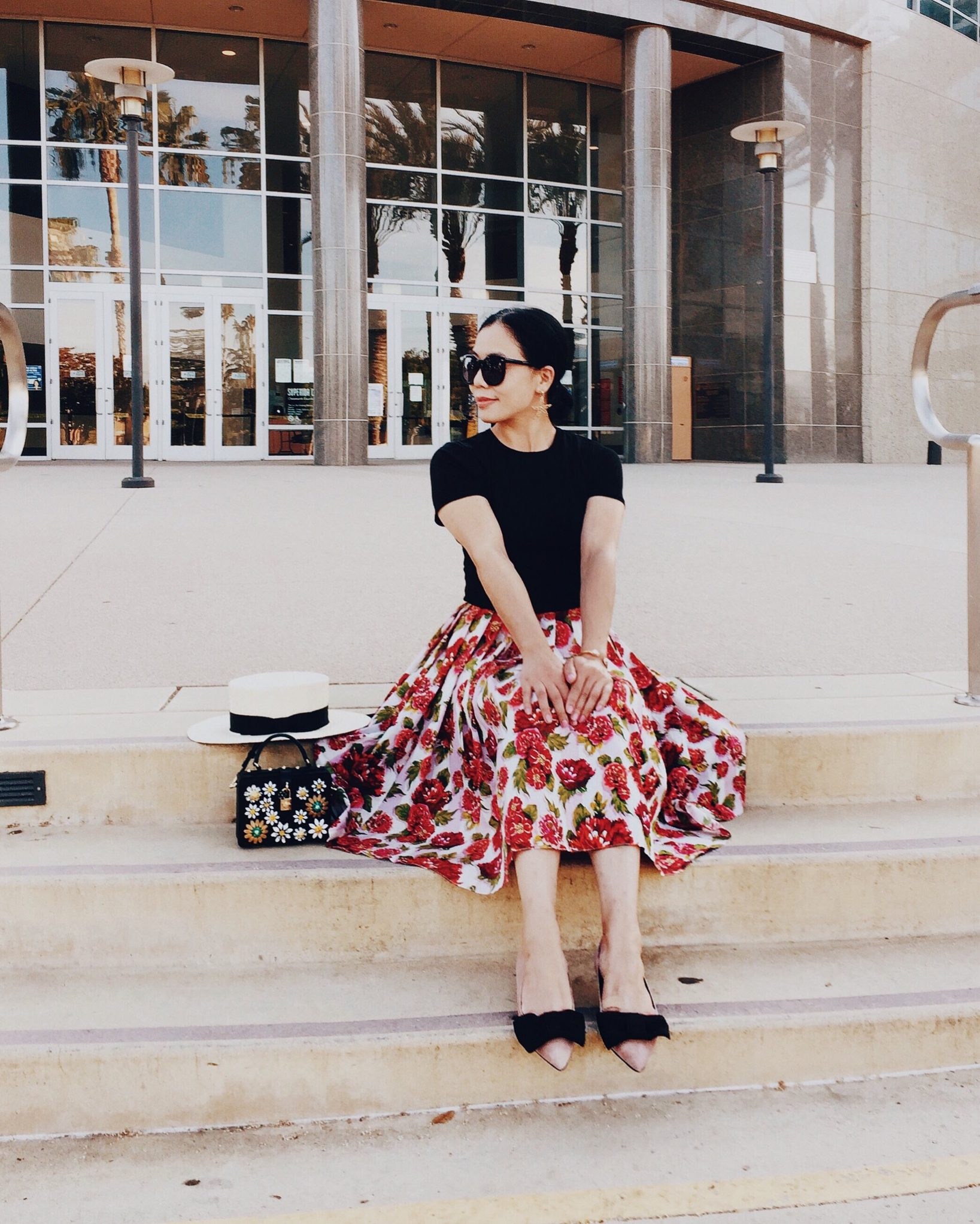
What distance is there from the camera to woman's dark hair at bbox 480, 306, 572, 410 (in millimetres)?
2945

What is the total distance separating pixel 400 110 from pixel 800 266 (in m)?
7.30

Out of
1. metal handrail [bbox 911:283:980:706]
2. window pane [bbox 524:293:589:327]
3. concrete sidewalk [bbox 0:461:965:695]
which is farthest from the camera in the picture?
window pane [bbox 524:293:589:327]

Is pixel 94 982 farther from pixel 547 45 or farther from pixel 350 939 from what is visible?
pixel 547 45

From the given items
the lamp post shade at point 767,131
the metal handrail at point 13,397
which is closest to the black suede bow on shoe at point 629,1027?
the metal handrail at point 13,397

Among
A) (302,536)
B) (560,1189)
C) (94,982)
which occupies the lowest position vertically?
(560,1189)

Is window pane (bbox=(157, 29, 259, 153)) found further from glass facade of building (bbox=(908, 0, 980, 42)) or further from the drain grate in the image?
the drain grate

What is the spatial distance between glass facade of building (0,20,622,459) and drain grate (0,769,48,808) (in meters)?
16.1

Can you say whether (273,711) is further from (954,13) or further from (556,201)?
(954,13)

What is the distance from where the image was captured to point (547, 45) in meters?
18.8

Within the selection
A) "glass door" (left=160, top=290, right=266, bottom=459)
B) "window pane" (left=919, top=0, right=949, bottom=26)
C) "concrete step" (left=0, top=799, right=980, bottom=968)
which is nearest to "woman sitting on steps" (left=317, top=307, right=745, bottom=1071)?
"concrete step" (left=0, top=799, right=980, bottom=968)

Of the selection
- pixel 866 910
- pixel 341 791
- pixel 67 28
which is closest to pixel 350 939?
pixel 341 791

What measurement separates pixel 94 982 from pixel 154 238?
17.5m

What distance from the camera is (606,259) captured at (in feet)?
68.9

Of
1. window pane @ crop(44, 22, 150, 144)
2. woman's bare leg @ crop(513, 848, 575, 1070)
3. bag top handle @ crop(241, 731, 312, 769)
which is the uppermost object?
window pane @ crop(44, 22, 150, 144)
